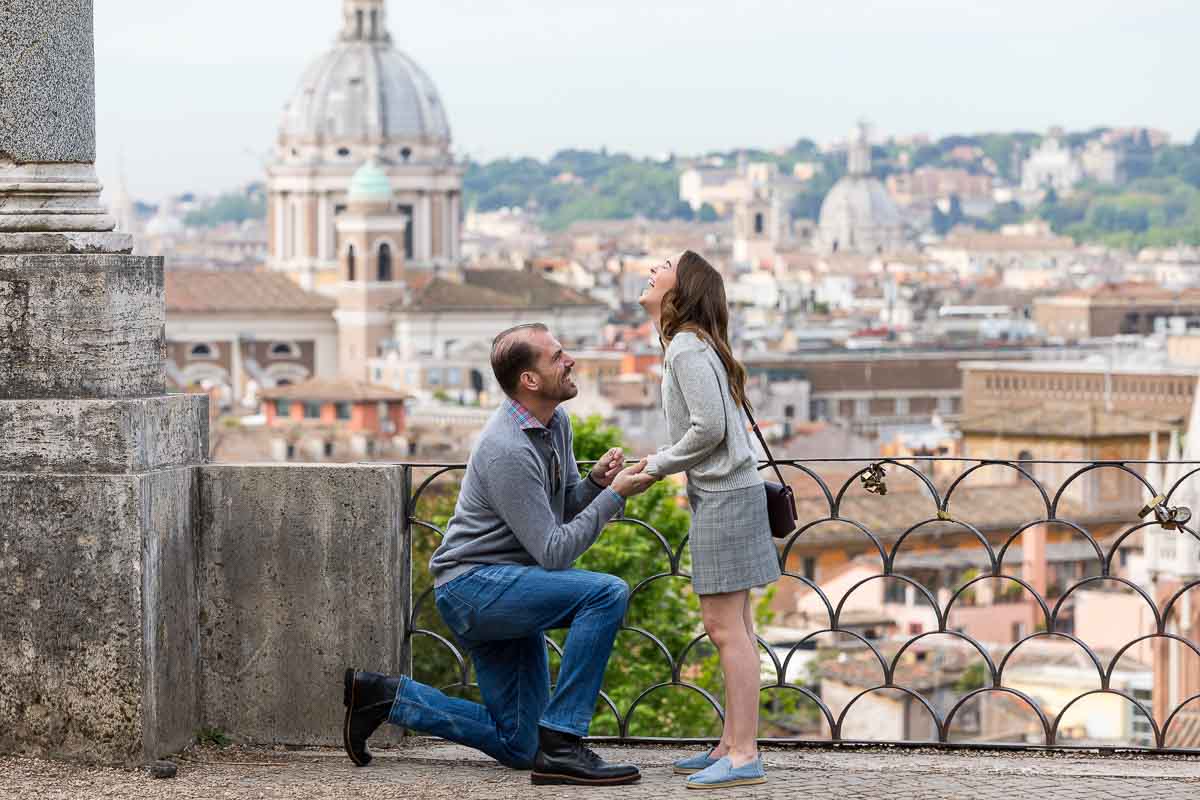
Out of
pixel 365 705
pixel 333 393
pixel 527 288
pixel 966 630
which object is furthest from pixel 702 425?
pixel 527 288

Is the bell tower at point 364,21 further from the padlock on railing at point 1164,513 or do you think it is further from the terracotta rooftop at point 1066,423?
the padlock on railing at point 1164,513

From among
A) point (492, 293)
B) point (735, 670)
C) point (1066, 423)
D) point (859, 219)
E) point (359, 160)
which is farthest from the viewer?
point (859, 219)

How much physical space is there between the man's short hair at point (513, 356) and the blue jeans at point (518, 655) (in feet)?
0.93

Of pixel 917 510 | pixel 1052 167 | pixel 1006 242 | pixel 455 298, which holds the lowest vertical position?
pixel 917 510

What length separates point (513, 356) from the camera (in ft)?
14.9

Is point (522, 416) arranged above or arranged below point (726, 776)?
above

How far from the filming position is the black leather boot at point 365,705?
469 centimetres

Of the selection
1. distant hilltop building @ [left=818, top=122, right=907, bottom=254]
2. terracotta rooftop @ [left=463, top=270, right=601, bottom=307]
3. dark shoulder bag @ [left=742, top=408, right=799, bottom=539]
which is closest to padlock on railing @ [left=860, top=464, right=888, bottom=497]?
dark shoulder bag @ [left=742, top=408, right=799, bottom=539]

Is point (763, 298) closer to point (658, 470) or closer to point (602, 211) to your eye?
point (602, 211)

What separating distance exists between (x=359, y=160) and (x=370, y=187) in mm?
5913

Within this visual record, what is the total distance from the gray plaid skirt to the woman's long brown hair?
0.15 metres

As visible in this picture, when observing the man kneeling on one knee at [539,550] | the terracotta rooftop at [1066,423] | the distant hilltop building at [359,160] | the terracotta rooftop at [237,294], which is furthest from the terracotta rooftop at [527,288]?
the man kneeling on one knee at [539,550]

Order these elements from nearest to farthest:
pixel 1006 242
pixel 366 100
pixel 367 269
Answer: pixel 367 269 → pixel 366 100 → pixel 1006 242

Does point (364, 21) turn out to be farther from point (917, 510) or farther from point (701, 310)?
point (701, 310)
